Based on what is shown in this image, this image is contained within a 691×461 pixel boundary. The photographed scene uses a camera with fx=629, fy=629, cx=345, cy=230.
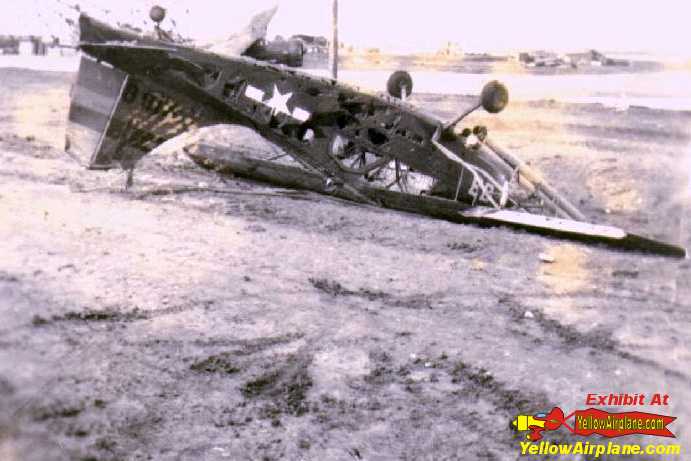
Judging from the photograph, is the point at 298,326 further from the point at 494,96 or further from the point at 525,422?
the point at 494,96

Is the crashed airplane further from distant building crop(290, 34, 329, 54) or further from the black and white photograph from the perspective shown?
distant building crop(290, 34, 329, 54)

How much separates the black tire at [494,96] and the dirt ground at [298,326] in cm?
176

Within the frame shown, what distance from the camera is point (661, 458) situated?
389 cm

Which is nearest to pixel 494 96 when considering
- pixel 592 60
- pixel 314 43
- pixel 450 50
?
pixel 592 60

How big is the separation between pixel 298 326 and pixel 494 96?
430cm

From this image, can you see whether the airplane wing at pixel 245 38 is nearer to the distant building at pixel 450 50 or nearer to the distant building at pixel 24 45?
the distant building at pixel 450 50

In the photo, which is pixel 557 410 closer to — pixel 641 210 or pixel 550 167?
pixel 641 210

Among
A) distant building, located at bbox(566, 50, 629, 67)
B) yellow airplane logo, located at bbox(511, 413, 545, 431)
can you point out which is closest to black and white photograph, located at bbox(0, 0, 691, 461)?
yellow airplane logo, located at bbox(511, 413, 545, 431)

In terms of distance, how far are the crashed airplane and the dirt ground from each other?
2.13 feet

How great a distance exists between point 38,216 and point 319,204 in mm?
4003

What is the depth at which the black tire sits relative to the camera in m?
8.09

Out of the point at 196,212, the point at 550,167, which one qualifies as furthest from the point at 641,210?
the point at 196,212

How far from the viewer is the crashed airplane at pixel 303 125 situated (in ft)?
31.3

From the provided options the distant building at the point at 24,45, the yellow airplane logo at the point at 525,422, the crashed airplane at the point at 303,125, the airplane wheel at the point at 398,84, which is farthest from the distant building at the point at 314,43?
the yellow airplane logo at the point at 525,422
